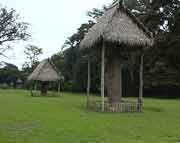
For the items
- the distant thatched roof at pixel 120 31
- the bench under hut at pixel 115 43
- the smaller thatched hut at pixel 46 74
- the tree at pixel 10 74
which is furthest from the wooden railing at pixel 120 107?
the tree at pixel 10 74

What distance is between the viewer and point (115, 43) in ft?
56.3

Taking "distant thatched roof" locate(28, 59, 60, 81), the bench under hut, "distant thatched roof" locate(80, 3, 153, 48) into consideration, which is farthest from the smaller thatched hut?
"distant thatched roof" locate(80, 3, 153, 48)

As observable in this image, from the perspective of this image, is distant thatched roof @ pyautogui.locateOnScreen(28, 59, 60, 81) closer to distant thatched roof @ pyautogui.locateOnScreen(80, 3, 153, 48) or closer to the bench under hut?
the bench under hut

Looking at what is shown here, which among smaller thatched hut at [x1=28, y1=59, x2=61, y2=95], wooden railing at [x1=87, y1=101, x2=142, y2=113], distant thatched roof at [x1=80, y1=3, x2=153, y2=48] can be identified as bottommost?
wooden railing at [x1=87, y1=101, x2=142, y2=113]

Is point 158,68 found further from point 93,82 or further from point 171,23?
point 171,23

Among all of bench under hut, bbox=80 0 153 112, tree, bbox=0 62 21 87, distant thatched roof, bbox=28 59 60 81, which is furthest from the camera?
tree, bbox=0 62 21 87

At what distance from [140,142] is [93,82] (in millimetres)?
37100

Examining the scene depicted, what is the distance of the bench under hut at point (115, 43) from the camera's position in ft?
54.5

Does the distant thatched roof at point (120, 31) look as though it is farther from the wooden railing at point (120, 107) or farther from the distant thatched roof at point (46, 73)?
the distant thatched roof at point (46, 73)

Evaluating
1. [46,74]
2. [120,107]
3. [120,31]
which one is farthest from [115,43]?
[46,74]

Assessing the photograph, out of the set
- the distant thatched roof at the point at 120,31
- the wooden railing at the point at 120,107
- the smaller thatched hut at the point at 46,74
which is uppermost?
the distant thatched roof at the point at 120,31

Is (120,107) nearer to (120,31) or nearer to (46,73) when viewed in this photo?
(120,31)

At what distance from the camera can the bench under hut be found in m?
16.6

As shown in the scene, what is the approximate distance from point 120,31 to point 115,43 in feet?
2.17
